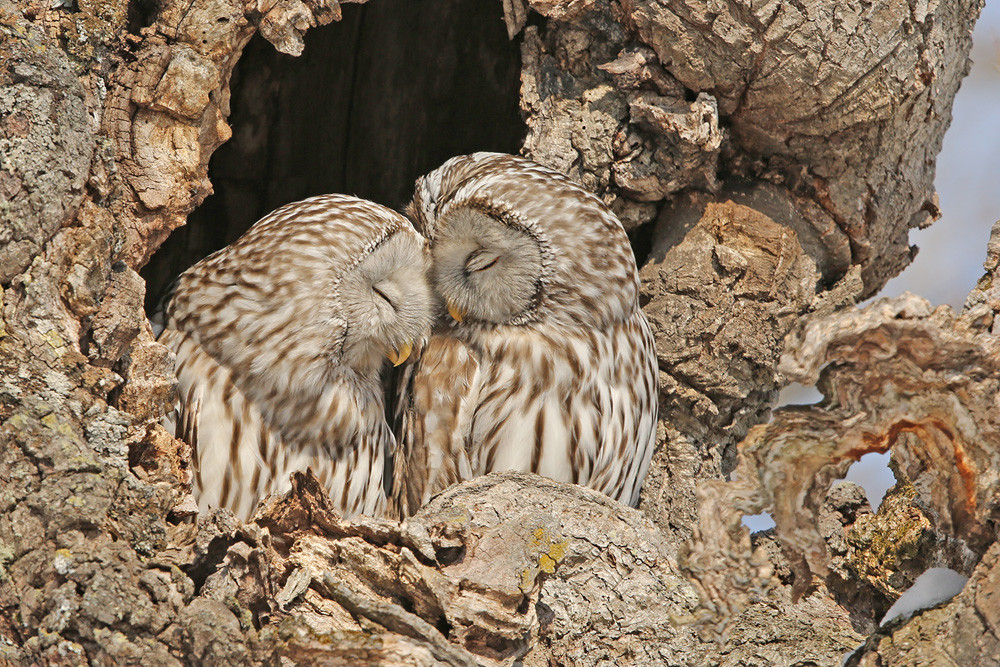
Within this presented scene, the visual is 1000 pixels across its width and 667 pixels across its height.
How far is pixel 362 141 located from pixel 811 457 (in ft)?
7.90

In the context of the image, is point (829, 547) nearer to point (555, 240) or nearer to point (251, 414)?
point (555, 240)

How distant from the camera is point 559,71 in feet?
9.89

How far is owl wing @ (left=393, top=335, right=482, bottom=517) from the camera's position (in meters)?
2.97

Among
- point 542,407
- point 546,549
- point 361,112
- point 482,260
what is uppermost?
point 361,112

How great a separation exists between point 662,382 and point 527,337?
595 millimetres

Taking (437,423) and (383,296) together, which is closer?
(383,296)

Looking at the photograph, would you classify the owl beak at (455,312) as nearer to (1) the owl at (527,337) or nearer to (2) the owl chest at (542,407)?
(1) the owl at (527,337)

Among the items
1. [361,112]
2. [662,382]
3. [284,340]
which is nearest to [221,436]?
[284,340]

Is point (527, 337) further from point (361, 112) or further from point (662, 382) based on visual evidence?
point (361, 112)

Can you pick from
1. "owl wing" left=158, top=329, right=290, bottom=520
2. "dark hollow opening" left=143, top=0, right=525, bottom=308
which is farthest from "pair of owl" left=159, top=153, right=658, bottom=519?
"dark hollow opening" left=143, top=0, right=525, bottom=308

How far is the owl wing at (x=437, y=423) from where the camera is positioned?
9.73 ft

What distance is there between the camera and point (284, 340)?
2619mm

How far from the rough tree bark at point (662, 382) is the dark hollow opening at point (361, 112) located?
0.49 m

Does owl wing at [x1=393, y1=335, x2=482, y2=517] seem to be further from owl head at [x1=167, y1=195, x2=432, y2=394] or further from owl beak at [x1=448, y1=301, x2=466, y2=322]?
owl head at [x1=167, y1=195, x2=432, y2=394]
